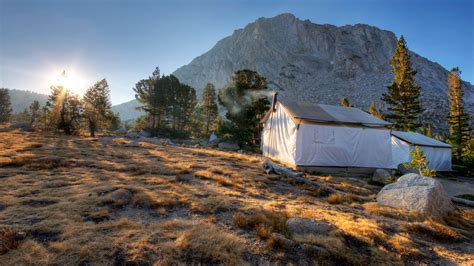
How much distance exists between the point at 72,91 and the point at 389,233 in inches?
1384

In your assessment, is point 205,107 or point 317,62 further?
point 317,62

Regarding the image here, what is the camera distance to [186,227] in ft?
14.8

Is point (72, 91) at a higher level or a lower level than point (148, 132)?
higher

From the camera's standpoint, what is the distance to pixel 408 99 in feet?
101

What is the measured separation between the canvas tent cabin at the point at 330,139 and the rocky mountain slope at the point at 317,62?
65.7m

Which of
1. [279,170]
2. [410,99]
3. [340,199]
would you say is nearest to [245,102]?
[279,170]

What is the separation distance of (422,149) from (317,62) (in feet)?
378

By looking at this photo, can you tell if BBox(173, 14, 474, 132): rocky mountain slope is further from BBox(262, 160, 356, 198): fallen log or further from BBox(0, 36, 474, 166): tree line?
BBox(262, 160, 356, 198): fallen log

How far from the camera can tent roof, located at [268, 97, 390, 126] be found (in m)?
14.6

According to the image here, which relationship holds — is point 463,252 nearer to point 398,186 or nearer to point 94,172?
point 398,186

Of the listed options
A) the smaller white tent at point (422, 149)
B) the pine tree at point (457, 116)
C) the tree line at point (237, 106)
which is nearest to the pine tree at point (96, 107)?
the tree line at point (237, 106)

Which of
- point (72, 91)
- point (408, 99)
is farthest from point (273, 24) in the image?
point (72, 91)

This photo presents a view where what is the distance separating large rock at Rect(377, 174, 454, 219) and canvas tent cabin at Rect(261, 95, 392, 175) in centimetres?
629

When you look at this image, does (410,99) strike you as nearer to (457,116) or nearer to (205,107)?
(457,116)
